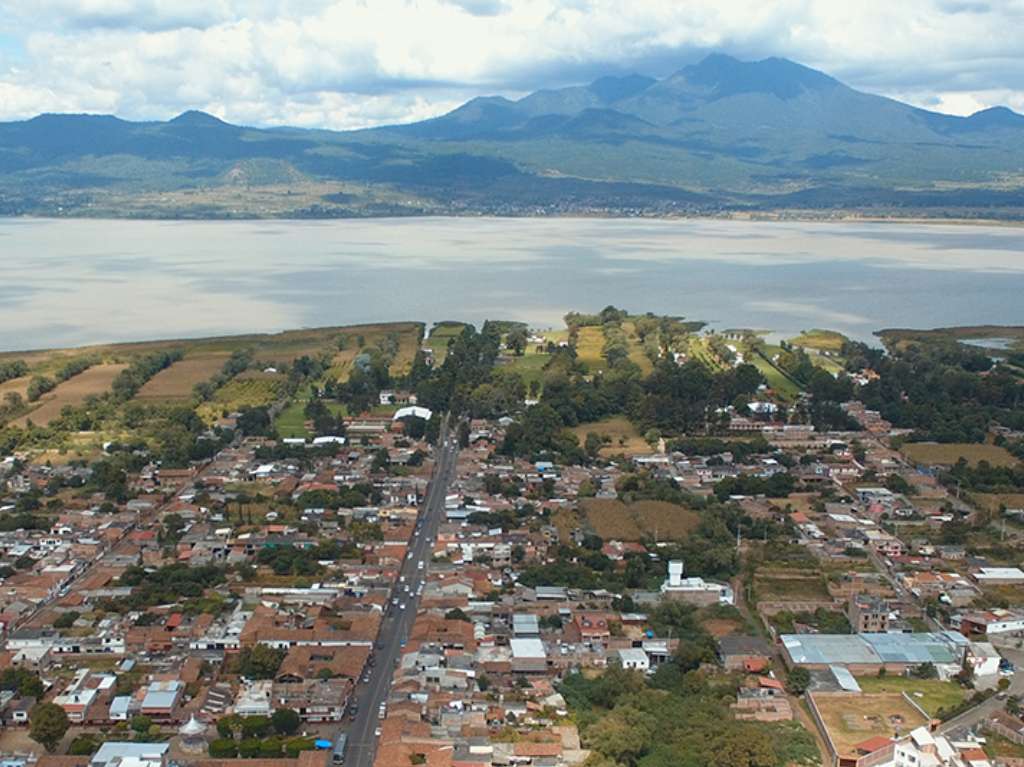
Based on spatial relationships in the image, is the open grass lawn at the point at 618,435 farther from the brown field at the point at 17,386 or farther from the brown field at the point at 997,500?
the brown field at the point at 17,386

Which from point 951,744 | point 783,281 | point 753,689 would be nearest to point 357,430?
point 753,689

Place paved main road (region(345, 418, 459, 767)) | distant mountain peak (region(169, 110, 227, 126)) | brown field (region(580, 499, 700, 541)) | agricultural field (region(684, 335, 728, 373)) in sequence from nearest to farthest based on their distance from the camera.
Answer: paved main road (region(345, 418, 459, 767))
brown field (region(580, 499, 700, 541))
agricultural field (region(684, 335, 728, 373))
distant mountain peak (region(169, 110, 227, 126))

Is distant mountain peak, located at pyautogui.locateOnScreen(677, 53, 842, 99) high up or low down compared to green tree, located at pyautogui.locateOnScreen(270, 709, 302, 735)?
up

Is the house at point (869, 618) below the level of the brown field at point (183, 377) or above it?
below

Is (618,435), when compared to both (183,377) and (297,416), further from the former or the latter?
(183,377)

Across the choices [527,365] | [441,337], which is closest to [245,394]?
[527,365]

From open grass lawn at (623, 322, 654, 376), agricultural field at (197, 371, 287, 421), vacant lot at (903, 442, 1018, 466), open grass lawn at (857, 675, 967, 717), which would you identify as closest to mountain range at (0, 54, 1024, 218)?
open grass lawn at (623, 322, 654, 376)

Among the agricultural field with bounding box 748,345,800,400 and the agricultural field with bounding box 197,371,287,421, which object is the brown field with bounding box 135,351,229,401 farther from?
the agricultural field with bounding box 748,345,800,400

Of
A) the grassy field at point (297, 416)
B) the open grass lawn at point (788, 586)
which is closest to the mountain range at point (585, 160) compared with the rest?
the grassy field at point (297, 416)
